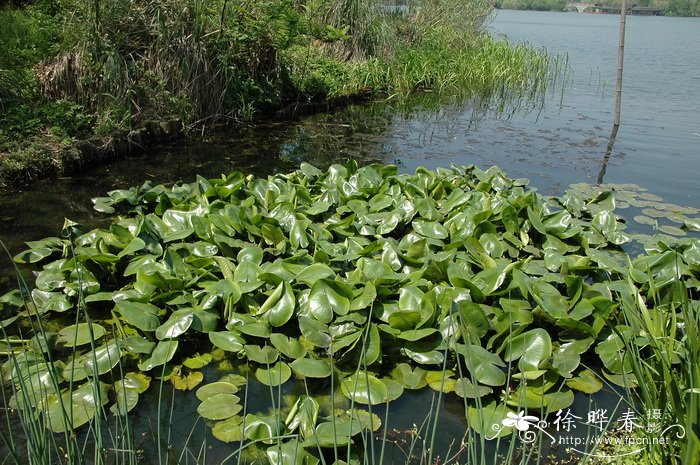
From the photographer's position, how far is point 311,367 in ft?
8.85

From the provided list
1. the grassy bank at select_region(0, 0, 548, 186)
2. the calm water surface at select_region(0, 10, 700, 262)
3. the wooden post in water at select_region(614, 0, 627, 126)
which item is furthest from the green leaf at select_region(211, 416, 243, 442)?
the wooden post in water at select_region(614, 0, 627, 126)

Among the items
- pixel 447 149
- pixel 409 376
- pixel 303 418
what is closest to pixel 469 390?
pixel 409 376

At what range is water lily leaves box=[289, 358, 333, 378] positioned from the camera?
2.66 metres

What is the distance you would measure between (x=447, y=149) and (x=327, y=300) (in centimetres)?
452

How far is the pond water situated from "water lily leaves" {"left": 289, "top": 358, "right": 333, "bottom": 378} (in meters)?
0.36

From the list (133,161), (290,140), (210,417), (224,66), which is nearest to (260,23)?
(224,66)

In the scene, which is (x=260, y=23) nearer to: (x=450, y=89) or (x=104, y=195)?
(x=104, y=195)

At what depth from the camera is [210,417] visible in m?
2.49

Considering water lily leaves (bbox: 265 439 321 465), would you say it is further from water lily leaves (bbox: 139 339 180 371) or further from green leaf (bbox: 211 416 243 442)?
water lily leaves (bbox: 139 339 180 371)

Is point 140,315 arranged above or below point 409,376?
above

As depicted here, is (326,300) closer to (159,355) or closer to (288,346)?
(288,346)

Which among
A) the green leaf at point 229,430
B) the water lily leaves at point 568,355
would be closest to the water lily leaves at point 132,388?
the green leaf at point 229,430

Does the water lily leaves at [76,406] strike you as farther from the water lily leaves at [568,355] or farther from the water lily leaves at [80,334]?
the water lily leaves at [568,355]

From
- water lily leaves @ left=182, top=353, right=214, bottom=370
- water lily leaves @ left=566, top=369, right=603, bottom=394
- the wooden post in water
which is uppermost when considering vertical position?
the wooden post in water
